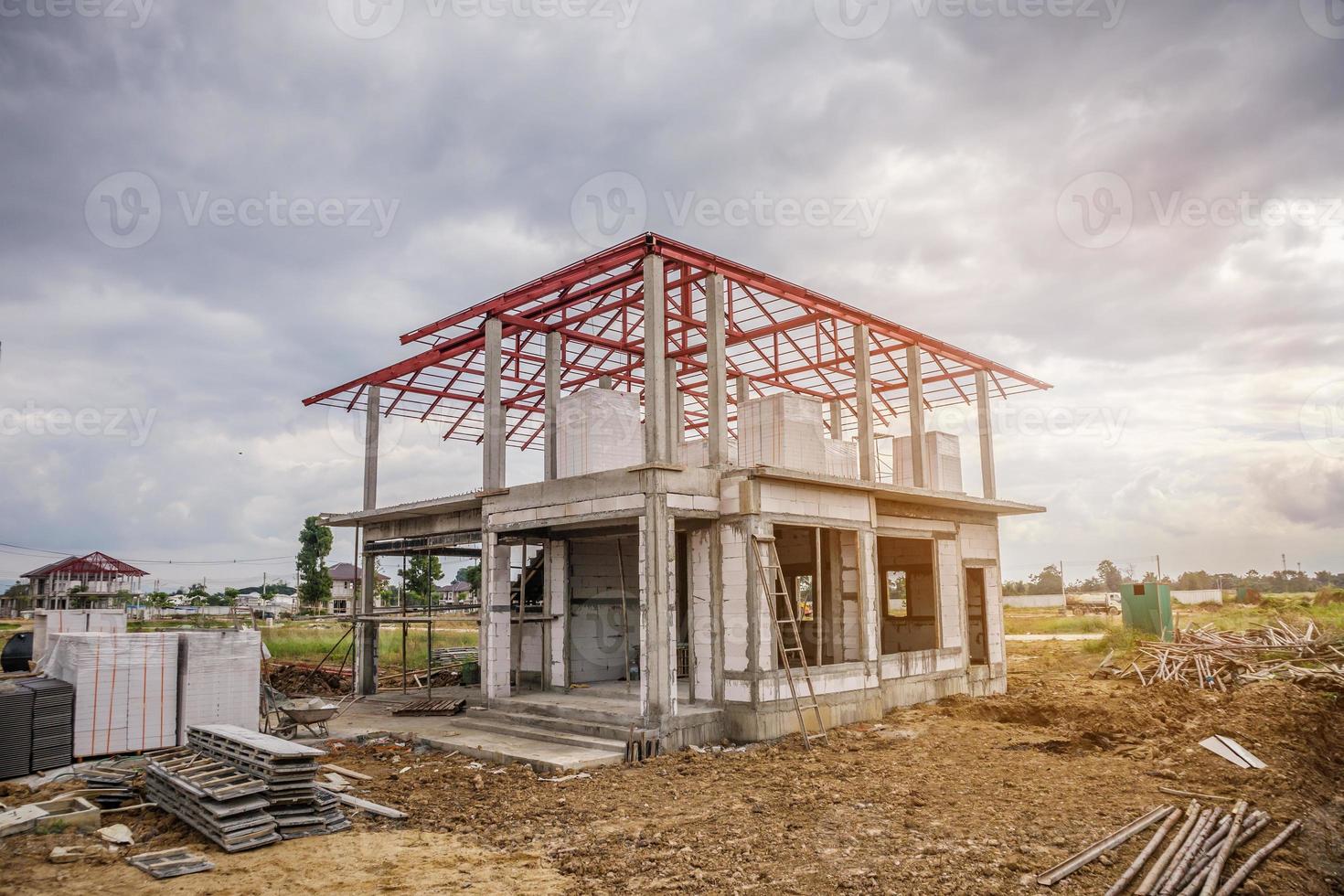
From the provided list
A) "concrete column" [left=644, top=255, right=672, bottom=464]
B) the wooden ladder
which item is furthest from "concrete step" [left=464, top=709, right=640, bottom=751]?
"concrete column" [left=644, top=255, right=672, bottom=464]

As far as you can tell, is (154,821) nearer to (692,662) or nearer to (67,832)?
(67,832)

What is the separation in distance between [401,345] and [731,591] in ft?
29.9

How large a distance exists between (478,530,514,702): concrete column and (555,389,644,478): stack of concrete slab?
2.00m

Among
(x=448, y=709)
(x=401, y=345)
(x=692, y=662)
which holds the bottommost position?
(x=448, y=709)

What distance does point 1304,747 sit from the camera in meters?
11.4

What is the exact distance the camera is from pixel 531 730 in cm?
1313

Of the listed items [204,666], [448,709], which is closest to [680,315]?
[448,709]

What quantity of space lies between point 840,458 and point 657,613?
20.0 ft

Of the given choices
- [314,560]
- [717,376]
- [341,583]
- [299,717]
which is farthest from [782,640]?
[341,583]

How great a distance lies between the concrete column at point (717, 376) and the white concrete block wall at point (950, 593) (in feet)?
22.3

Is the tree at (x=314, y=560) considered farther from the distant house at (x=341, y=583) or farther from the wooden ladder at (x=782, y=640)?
the wooden ladder at (x=782, y=640)

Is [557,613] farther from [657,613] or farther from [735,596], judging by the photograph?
[735,596]

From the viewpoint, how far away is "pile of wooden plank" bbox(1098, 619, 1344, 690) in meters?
16.4

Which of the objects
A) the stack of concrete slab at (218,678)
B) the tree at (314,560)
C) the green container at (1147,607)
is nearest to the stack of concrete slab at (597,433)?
the stack of concrete slab at (218,678)
